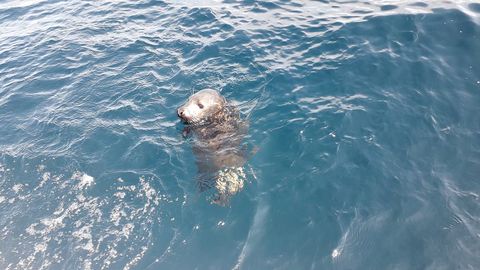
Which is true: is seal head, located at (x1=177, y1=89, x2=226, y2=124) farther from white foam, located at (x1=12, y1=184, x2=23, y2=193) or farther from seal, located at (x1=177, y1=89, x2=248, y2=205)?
white foam, located at (x1=12, y1=184, x2=23, y2=193)

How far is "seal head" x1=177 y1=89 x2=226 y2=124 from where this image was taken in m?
9.34

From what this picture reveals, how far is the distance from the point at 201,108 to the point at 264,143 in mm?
1987

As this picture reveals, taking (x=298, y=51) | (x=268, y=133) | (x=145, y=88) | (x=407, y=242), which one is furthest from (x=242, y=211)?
(x=298, y=51)

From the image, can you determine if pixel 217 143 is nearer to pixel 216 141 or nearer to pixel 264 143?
pixel 216 141

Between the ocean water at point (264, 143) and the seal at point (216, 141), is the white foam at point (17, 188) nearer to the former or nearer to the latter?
the ocean water at point (264, 143)

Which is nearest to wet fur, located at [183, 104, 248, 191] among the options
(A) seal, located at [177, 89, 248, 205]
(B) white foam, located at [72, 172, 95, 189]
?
(A) seal, located at [177, 89, 248, 205]

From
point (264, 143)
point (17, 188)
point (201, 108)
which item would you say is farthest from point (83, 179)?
point (264, 143)

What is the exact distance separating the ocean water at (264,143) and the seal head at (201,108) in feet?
3.02

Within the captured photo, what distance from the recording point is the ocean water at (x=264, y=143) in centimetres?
750

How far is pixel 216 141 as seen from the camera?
9547mm

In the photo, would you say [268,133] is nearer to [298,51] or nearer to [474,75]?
[298,51]

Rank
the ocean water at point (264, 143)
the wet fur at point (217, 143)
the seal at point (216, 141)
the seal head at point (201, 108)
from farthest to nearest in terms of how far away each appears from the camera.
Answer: the seal head at point (201, 108) → the wet fur at point (217, 143) → the seal at point (216, 141) → the ocean water at point (264, 143)

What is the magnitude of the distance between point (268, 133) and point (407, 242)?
447 cm

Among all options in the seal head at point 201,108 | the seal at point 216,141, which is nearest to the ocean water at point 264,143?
the seal at point 216,141
